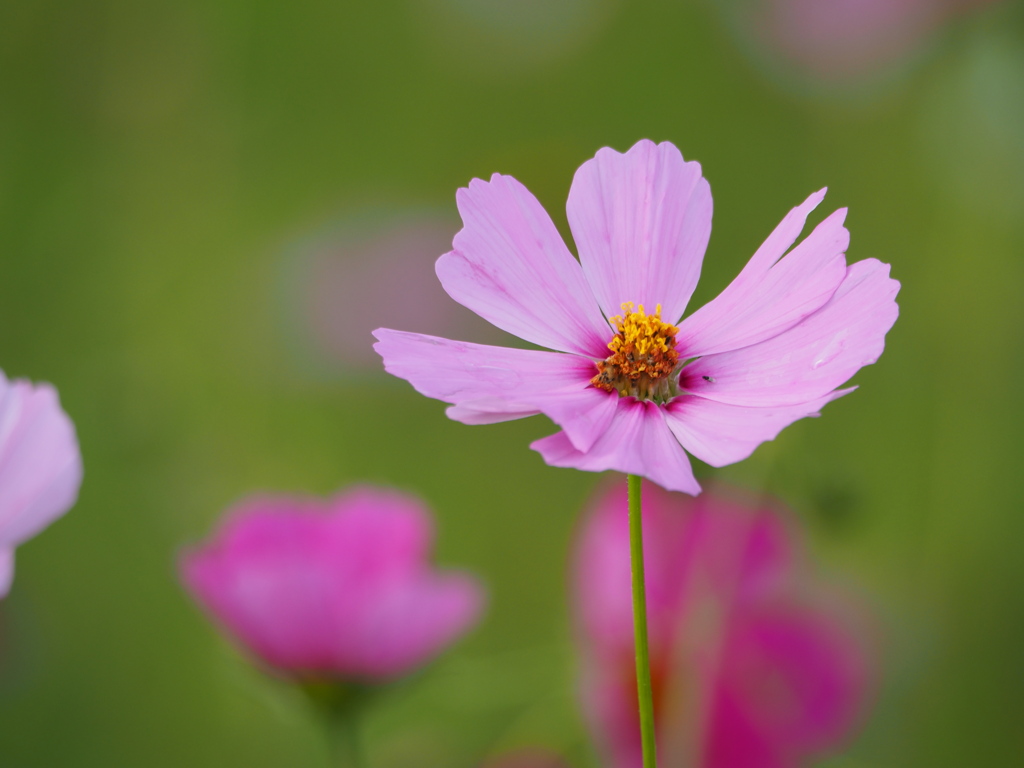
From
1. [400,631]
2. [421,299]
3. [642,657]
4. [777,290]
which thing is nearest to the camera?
[642,657]

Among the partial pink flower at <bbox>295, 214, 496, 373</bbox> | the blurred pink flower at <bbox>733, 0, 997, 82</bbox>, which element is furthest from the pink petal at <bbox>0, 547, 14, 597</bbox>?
the partial pink flower at <bbox>295, 214, 496, 373</bbox>

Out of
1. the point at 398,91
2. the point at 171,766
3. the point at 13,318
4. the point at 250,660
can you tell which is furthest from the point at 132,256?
the point at 250,660

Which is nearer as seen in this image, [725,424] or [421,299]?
[725,424]

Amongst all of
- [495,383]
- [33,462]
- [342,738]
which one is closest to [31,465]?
[33,462]

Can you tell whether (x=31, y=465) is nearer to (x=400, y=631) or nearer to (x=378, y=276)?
(x=400, y=631)

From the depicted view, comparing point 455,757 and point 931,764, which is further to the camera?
point 931,764

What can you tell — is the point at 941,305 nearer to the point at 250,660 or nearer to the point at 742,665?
the point at 742,665
